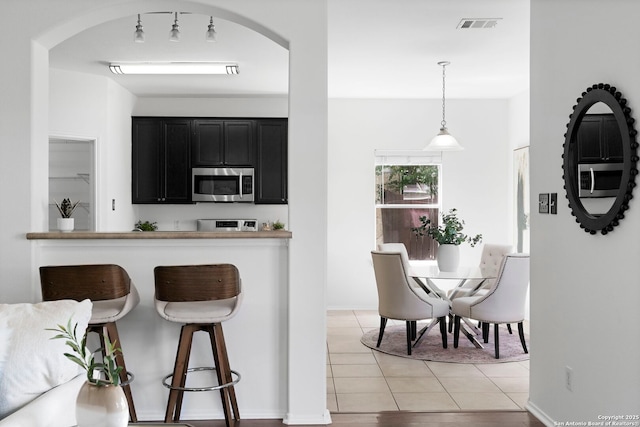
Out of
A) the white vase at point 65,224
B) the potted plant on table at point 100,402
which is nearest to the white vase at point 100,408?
the potted plant on table at point 100,402

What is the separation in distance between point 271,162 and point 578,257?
15.0 feet

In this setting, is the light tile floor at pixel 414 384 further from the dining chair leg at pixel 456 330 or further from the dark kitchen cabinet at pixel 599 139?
the dark kitchen cabinet at pixel 599 139

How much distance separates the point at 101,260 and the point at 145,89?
3.69m

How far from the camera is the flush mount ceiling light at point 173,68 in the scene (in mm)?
5660

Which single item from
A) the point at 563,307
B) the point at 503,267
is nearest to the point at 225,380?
the point at 563,307

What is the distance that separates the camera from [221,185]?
7090mm

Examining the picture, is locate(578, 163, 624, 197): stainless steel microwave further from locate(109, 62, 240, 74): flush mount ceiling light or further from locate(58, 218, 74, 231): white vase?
locate(109, 62, 240, 74): flush mount ceiling light

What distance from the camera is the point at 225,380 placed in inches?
134

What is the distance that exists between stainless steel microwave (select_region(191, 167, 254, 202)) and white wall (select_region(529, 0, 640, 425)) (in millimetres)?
4012

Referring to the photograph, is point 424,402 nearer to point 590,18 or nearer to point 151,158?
point 590,18

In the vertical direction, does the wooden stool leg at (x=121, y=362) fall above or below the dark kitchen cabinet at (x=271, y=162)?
below

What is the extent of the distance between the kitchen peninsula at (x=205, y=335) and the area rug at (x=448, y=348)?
186 cm

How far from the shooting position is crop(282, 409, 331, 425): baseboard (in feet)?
11.7

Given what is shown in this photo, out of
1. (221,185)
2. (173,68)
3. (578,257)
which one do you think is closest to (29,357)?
(578,257)
